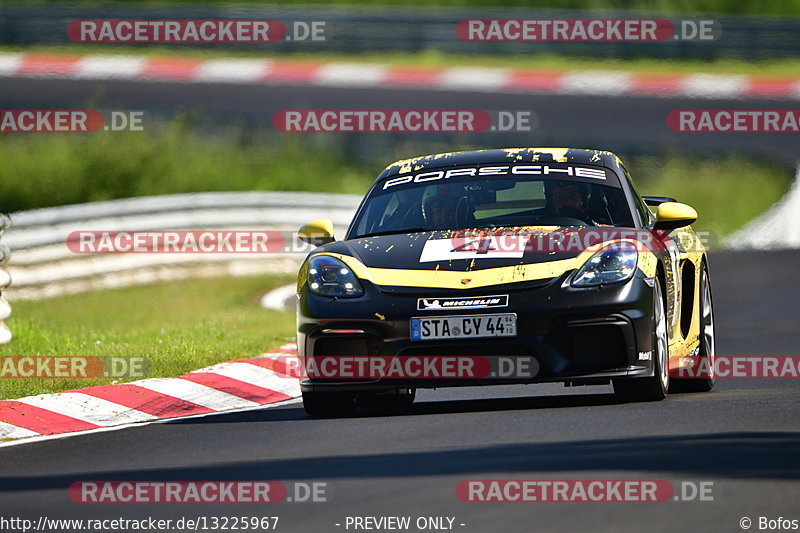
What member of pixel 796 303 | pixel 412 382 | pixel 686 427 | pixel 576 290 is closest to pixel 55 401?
pixel 412 382

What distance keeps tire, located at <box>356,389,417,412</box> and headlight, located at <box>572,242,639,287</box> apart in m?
1.40

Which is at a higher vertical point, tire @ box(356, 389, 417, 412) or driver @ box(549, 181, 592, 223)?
driver @ box(549, 181, 592, 223)

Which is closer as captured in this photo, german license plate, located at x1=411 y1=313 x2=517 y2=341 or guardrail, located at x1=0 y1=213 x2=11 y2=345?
german license plate, located at x1=411 y1=313 x2=517 y2=341

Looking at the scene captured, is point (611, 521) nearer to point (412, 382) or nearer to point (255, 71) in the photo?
point (412, 382)

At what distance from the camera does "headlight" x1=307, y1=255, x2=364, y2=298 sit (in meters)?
8.68

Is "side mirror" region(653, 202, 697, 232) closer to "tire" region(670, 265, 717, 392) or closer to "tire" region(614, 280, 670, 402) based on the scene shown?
"tire" region(614, 280, 670, 402)

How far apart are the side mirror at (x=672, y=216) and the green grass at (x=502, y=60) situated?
61.5 ft

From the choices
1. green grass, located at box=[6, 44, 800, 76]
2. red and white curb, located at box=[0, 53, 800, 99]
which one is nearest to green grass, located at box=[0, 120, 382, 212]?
red and white curb, located at box=[0, 53, 800, 99]

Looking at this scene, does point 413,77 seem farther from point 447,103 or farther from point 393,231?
point 393,231

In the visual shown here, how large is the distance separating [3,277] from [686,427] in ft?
20.7

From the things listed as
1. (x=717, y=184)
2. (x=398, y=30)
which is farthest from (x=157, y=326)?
(x=398, y=30)

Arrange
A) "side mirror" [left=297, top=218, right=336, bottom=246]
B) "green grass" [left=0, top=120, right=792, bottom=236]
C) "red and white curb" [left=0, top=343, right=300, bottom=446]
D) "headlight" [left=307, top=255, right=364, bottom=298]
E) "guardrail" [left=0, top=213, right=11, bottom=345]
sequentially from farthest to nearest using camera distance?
"green grass" [left=0, top=120, right=792, bottom=236]
"guardrail" [left=0, top=213, right=11, bottom=345]
"side mirror" [left=297, top=218, right=336, bottom=246]
"red and white curb" [left=0, top=343, right=300, bottom=446]
"headlight" [left=307, top=255, right=364, bottom=298]

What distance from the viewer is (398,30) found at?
1139 inches

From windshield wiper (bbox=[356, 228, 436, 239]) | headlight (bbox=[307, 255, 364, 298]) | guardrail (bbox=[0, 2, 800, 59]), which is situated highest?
guardrail (bbox=[0, 2, 800, 59])
